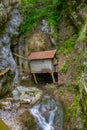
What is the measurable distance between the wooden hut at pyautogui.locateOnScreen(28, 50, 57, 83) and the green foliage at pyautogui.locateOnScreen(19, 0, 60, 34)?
3457 millimetres

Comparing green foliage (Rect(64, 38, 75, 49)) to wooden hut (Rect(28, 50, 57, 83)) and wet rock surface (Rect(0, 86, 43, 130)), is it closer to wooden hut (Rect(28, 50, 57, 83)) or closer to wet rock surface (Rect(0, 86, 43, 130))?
wooden hut (Rect(28, 50, 57, 83))

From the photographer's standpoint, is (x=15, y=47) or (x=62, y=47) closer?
(x=62, y=47)

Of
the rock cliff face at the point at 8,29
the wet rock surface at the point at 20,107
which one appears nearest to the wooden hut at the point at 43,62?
the rock cliff face at the point at 8,29

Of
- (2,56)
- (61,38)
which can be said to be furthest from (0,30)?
(61,38)

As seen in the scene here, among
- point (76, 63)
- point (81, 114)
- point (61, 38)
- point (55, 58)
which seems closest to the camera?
point (81, 114)

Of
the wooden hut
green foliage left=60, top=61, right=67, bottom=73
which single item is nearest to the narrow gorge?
green foliage left=60, top=61, right=67, bottom=73

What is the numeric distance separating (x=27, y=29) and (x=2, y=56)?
5.32 metres

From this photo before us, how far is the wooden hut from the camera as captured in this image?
69.2 ft

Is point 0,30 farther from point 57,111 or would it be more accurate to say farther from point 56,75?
point 57,111

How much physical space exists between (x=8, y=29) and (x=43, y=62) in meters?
3.87

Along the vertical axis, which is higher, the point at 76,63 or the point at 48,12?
the point at 48,12

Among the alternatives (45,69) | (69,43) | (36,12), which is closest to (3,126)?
(45,69)

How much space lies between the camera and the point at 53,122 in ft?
49.8

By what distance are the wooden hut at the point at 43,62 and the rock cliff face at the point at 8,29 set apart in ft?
5.13
